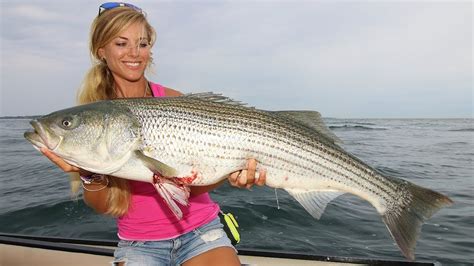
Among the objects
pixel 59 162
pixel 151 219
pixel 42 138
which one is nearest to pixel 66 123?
pixel 42 138

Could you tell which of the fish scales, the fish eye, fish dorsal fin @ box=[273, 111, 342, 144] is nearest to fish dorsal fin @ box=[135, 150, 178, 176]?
the fish scales

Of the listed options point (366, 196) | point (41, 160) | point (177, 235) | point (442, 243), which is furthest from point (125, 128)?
point (41, 160)

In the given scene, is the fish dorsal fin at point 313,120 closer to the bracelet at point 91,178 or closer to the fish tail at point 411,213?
the fish tail at point 411,213

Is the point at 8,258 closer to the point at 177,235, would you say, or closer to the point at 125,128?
the point at 177,235

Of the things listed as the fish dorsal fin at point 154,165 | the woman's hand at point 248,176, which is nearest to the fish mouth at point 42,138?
the fish dorsal fin at point 154,165

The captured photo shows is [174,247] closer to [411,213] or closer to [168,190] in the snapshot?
[168,190]

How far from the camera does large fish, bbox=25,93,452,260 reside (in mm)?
3258

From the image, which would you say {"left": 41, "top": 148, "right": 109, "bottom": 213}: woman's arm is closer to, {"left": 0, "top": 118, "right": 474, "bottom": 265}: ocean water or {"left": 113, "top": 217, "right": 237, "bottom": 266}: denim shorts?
{"left": 113, "top": 217, "right": 237, "bottom": 266}: denim shorts

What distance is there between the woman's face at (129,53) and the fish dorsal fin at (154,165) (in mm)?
1285

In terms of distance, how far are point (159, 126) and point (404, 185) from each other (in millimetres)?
2566

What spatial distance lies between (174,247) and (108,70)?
7.14 feet

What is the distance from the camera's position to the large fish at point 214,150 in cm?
326

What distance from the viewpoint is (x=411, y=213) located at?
3734 millimetres

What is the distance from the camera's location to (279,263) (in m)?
5.04
